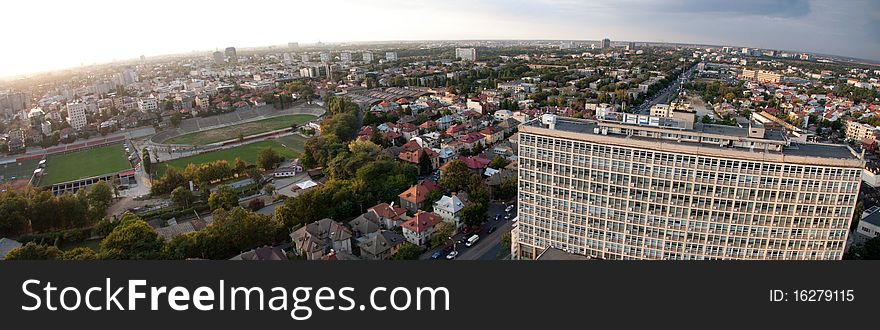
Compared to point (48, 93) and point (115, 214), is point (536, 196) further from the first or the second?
point (48, 93)

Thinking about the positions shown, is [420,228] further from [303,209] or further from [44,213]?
[44,213]

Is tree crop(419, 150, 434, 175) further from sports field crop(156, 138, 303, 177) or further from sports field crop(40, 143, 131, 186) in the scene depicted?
sports field crop(40, 143, 131, 186)

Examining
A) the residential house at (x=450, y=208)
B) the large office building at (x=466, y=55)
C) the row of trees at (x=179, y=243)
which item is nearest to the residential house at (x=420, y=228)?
the residential house at (x=450, y=208)

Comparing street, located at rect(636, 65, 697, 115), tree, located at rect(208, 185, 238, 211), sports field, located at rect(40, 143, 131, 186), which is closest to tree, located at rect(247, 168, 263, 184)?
tree, located at rect(208, 185, 238, 211)

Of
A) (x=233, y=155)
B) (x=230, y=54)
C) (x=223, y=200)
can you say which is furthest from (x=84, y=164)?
(x=230, y=54)

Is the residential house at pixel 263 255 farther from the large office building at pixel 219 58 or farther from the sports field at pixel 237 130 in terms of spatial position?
the large office building at pixel 219 58
